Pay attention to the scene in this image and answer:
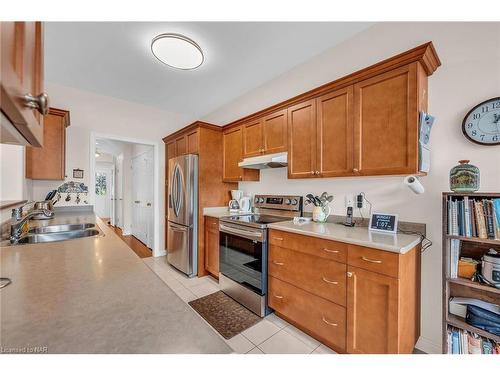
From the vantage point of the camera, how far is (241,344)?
164 centimetres

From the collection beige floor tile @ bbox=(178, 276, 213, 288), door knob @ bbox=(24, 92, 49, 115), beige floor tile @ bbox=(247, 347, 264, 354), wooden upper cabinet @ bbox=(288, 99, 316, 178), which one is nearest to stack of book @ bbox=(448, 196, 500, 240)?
wooden upper cabinet @ bbox=(288, 99, 316, 178)

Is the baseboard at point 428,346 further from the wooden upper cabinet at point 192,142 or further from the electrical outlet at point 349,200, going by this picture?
the wooden upper cabinet at point 192,142

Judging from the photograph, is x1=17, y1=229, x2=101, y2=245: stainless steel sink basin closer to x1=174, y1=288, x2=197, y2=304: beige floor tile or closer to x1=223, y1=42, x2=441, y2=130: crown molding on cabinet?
x1=174, y1=288, x2=197, y2=304: beige floor tile

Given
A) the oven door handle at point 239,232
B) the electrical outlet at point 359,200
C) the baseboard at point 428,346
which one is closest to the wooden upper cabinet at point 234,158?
the oven door handle at point 239,232

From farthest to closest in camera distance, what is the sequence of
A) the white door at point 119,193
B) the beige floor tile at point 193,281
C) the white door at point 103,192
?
1. the white door at point 103,192
2. the white door at point 119,193
3. the beige floor tile at point 193,281

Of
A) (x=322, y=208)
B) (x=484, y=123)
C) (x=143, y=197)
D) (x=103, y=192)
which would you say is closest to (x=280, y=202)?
(x=322, y=208)

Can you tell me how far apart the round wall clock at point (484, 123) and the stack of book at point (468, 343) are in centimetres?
123

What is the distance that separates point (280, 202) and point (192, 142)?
5.18ft

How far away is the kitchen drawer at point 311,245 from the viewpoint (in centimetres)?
146

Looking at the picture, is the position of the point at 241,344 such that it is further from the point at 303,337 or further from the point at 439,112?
the point at 439,112

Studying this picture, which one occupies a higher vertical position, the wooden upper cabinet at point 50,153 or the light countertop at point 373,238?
the wooden upper cabinet at point 50,153
